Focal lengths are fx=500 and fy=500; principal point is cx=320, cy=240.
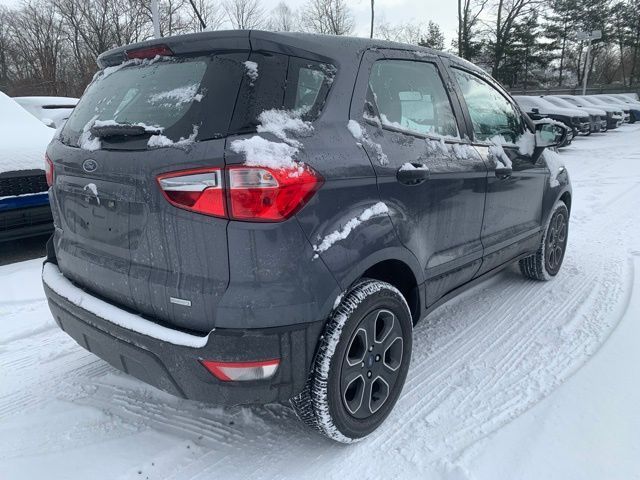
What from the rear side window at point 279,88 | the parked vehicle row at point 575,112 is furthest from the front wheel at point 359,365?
the parked vehicle row at point 575,112

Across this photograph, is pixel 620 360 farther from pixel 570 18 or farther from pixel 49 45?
pixel 570 18

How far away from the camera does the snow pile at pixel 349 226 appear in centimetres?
193

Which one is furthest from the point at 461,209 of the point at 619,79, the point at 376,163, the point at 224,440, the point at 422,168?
the point at 619,79

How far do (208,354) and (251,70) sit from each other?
1.09 metres

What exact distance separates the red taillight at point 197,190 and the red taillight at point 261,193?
5 centimetres

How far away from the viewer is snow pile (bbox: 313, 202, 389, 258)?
1.93 m

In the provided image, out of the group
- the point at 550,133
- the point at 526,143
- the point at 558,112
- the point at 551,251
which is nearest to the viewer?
the point at 526,143

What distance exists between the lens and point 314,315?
1.94 meters

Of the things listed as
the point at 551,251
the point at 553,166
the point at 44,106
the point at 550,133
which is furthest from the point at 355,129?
the point at 44,106

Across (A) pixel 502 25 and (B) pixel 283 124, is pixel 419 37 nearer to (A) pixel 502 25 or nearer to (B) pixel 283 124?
(A) pixel 502 25

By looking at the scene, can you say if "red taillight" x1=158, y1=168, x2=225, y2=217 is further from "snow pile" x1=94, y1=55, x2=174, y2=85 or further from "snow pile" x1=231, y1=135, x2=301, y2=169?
"snow pile" x1=94, y1=55, x2=174, y2=85

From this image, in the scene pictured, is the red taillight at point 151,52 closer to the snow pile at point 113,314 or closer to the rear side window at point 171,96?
the rear side window at point 171,96

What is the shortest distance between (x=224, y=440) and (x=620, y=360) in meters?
2.31

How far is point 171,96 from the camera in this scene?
6.71 feet
